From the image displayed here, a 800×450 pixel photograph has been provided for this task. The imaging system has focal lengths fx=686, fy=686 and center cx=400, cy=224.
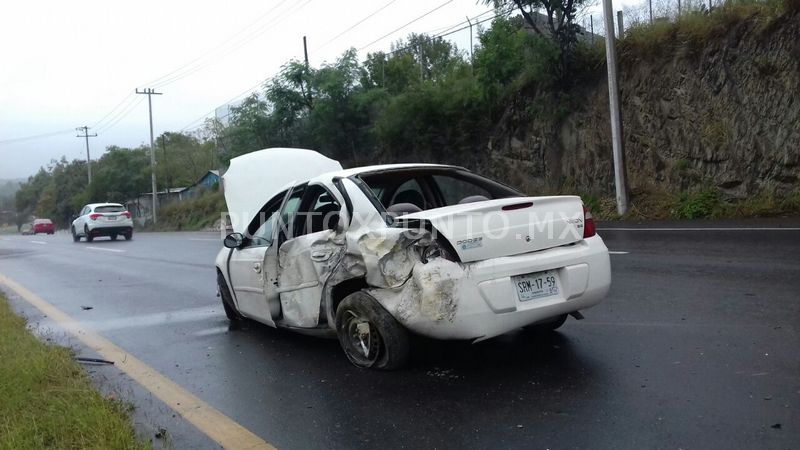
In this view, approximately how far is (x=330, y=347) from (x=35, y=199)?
12028 centimetres

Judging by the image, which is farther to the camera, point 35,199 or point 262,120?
point 35,199

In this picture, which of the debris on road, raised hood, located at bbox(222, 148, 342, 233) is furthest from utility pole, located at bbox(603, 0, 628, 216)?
the debris on road

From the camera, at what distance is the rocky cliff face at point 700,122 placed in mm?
15438

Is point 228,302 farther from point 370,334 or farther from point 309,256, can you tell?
point 370,334

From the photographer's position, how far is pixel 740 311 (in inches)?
225

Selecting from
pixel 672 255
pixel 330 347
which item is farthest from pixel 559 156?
pixel 330 347

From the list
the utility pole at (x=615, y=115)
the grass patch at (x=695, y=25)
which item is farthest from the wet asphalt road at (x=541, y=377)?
the grass patch at (x=695, y=25)

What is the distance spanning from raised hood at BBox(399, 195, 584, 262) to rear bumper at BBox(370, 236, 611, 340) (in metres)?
0.08

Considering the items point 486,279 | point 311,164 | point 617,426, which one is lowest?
point 617,426

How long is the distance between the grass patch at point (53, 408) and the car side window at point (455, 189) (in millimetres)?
3037

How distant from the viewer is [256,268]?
5.83 m

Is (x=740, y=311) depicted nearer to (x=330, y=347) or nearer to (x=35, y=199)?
(x=330, y=347)

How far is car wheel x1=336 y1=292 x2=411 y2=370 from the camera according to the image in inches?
178

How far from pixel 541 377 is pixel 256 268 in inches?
104
